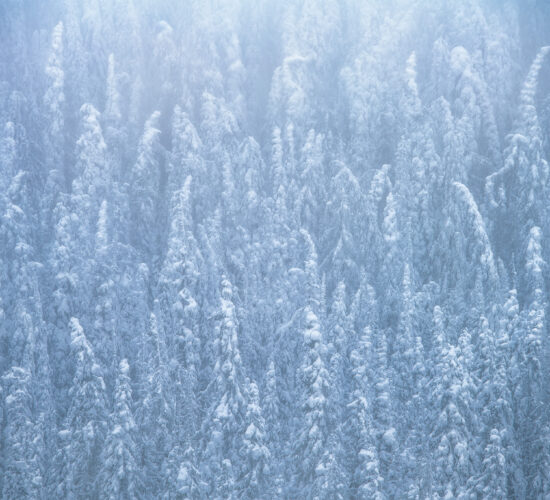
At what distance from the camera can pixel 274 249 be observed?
561 inches

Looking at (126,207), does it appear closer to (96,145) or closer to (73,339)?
(96,145)

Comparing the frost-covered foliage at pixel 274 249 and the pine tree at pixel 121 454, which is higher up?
the frost-covered foliage at pixel 274 249

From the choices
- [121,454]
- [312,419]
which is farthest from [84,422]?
[312,419]

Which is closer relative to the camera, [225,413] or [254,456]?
[254,456]

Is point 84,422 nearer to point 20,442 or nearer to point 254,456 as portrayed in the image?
point 20,442

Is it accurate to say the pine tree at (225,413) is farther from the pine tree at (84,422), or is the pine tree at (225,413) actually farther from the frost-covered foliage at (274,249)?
the pine tree at (84,422)

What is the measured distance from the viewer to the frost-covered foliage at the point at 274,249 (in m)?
12.4

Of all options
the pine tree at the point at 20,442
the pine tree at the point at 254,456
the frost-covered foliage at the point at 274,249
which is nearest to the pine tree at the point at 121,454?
the frost-covered foliage at the point at 274,249


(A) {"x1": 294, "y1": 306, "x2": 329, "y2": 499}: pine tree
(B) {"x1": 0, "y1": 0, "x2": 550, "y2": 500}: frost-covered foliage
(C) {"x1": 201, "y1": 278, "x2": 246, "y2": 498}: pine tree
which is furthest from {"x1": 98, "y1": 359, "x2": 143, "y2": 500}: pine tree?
(A) {"x1": 294, "y1": 306, "x2": 329, "y2": 499}: pine tree

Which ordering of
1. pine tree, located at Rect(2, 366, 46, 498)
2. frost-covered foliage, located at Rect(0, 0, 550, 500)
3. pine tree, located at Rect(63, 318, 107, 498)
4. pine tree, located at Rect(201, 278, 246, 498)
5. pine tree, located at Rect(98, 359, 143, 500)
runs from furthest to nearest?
frost-covered foliage, located at Rect(0, 0, 550, 500) → pine tree, located at Rect(201, 278, 246, 498) → pine tree, located at Rect(63, 318, 107, 498) → pine tree, located at Rect(98, 359, 143, 500) → pine tree, located at Rect(2, 366, 46, 498)

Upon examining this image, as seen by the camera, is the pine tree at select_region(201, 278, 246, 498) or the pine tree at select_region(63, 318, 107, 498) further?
the pine tree at select_region(201, 278, 246, 498)

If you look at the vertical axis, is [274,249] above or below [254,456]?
above

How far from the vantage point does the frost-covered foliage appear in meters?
12.4

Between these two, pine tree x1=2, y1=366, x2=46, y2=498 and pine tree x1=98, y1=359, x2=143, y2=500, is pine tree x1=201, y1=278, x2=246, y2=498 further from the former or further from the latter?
pine tree x1=2, y1=366, x2=46, y2=498
